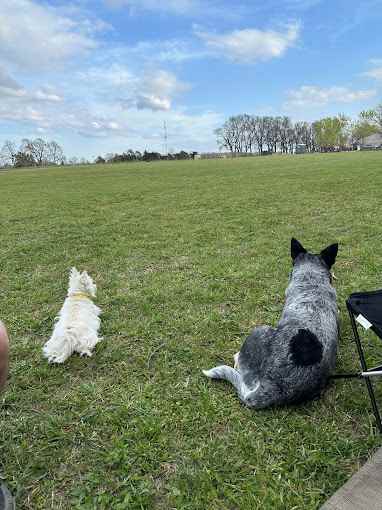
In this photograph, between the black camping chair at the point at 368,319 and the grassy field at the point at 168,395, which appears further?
the black camping chair at the point at 368,319

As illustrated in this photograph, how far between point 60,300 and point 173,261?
1.75 metres

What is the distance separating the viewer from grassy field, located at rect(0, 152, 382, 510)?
1831 mm

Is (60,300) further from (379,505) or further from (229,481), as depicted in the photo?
(379,505)

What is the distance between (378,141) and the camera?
8531 cm

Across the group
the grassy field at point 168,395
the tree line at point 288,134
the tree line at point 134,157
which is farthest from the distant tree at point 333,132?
the grassy field at point 168,395

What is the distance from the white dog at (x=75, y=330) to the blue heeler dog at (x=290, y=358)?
111 centimetres

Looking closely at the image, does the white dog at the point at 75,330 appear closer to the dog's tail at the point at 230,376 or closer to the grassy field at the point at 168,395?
the grassy field at the point at 168,395

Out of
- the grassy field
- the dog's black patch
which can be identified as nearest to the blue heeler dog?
the dog's black patch

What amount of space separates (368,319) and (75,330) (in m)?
2.28

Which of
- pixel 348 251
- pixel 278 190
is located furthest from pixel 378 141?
pixel 348 251

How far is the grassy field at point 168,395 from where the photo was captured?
183cm

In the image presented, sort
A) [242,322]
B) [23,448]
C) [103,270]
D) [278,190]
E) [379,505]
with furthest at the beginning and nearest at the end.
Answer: [278,190] < [103,270] < [242,322] < [23,448] < [379,505]

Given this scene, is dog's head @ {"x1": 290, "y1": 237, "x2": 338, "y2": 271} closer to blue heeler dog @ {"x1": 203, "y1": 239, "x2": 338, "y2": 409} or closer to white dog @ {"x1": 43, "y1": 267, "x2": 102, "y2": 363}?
blue heeler dog @ {"x1": 203, "y1": 239, "x2": 338, "y2": 409}

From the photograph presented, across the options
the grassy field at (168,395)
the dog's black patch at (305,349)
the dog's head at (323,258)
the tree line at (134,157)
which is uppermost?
the tree line at (134,157)
